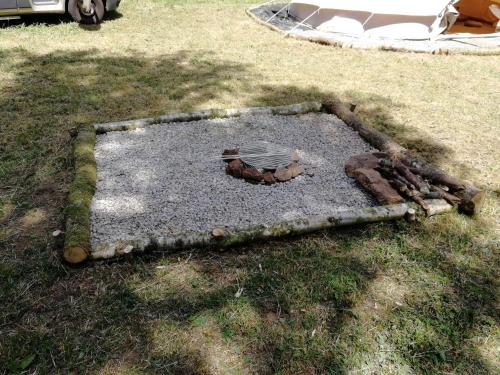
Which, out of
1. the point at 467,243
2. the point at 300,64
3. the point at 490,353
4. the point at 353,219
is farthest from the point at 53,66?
the point at 490,353

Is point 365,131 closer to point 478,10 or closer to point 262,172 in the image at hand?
point 262,172

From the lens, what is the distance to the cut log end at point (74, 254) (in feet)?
9.67

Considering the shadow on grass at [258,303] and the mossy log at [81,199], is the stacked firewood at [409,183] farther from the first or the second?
the mossy log at [81,199]

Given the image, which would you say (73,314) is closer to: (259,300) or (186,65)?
(259,300)

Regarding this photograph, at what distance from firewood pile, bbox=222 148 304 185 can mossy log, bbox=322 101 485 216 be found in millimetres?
1029

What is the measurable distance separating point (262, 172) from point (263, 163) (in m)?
0.14

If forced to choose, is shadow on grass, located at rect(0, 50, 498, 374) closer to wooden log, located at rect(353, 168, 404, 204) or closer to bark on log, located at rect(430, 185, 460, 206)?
Result: bark on log, located at rect(430, 185, 460, 206)

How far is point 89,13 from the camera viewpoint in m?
9.60

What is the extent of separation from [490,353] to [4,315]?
3066 millimetres

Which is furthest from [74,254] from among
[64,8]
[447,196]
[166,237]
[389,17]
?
[64,8]

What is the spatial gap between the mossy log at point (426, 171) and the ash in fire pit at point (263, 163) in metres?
0.99

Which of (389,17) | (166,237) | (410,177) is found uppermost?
(389,17)

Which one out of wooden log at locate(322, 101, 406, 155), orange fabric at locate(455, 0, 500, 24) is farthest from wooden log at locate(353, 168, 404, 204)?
orange fabric at locate(455, 0, 500, 24)

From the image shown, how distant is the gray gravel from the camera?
3502 mm
